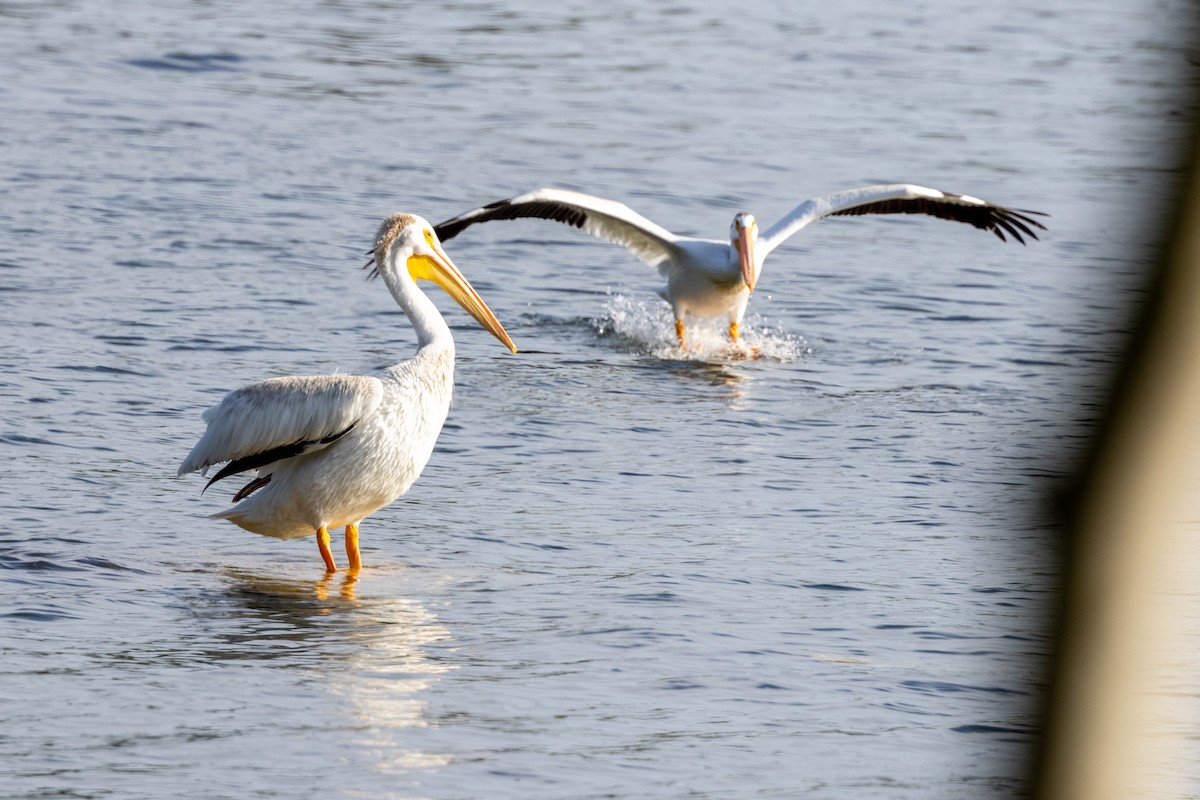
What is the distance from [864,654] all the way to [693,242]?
5638mm

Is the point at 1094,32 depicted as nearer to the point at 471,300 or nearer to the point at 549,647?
the point at 471,300

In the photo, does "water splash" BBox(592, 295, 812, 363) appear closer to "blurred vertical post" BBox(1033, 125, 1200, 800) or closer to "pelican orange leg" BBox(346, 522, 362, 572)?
"pelican orange leg" BBox(346, 522, 362, 572)

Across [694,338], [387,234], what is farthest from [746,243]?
[387,234]

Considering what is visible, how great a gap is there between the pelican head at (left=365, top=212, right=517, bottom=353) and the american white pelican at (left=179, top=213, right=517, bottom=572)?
0.12m

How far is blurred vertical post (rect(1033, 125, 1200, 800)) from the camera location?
2.33ft

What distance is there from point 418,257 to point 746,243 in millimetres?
4069

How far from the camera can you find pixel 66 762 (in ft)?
13.9

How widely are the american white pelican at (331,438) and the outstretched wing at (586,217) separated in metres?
3.72

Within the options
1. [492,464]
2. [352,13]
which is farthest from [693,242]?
[352,13]

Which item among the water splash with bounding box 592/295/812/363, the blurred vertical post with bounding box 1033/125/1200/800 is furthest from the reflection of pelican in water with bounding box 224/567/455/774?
the water splash with bounding box 592/295/812/363

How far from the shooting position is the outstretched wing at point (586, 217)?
34.1ft

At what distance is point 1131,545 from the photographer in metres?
0.73

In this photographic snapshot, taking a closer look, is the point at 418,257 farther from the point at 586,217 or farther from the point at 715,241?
the point at 586,217

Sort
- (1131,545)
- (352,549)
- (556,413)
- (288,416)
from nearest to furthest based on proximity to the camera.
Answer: (1131,545)
(288,416)
(352,549)
(556,413)
